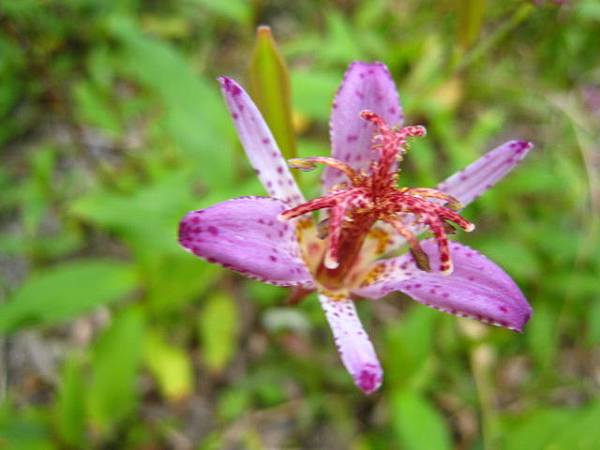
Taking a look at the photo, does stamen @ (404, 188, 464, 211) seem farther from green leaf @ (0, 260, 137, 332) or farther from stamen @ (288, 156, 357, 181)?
green leaf @ (0, 260, 137, 332)

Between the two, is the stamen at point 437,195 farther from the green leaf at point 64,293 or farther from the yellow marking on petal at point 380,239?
the green leaf at point 64,293

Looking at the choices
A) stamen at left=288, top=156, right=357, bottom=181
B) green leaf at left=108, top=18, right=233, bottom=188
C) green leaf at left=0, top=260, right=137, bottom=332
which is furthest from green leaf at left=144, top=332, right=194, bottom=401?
stamen at left=288, top=156, right=357, bottom=181

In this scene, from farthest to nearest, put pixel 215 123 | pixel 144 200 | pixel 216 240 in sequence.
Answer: pixel 215 123 < pixel 144 200 < pixel 216 240

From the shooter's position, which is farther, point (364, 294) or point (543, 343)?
point (543, 343)

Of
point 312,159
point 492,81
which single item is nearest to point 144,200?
point 312,159

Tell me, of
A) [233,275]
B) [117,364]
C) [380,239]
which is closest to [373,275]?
[380,239]

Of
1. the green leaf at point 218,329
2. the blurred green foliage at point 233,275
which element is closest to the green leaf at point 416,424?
the blurred green foliage at point 233,275

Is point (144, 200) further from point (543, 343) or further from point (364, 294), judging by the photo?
point (543, 343)
